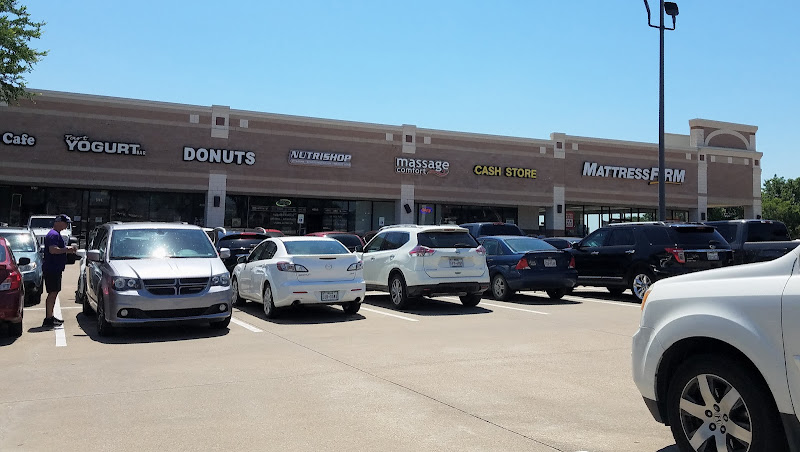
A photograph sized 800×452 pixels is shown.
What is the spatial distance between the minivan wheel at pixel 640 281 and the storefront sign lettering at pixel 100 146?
2448 centimetres

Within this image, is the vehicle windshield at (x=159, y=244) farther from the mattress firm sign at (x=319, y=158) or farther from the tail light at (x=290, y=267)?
the mattress firm sign at (x=319, y=158)

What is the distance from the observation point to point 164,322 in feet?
29.8

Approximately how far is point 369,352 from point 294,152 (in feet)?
84.1

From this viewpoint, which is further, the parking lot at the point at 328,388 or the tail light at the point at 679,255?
the tail light at the point at 679,255

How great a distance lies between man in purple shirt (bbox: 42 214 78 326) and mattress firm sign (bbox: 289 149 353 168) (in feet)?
74.1

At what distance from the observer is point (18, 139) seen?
28266 mm

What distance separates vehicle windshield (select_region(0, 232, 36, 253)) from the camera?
553 inches

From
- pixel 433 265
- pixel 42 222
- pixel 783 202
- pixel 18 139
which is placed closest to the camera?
pixel 433 265

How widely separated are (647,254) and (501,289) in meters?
3.43

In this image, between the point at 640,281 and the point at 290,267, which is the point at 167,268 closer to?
the point at 290,267

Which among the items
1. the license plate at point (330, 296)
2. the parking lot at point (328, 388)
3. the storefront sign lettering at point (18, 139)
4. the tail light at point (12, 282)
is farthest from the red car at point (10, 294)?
the storefront sign lettering at point (18, 139)

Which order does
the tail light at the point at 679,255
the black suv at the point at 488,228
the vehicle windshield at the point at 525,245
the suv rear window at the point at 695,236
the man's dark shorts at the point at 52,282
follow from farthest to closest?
the black suv at the point at 488,228, the vehicle windshield at the point at 525,245, the suv rear window at the point at 695,236, the tail light at the point at 679,255, the man's dark shorts at the point at 52,282

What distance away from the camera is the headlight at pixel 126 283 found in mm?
8945

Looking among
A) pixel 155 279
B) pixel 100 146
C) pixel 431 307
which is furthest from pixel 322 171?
pixel 155 279
